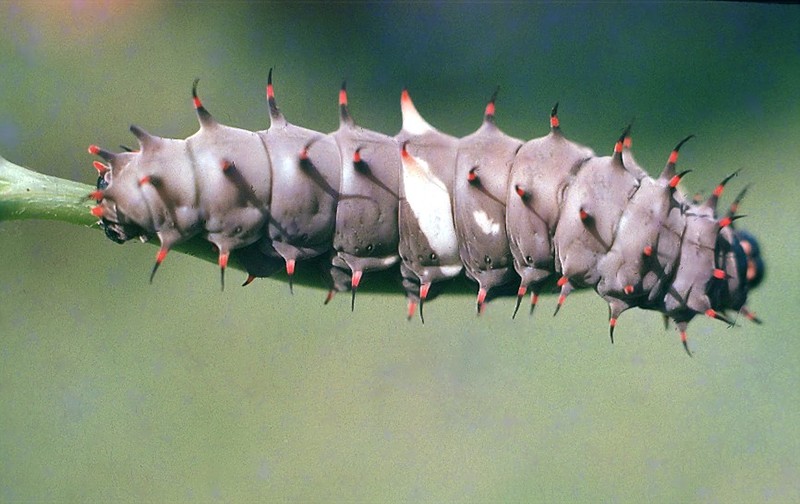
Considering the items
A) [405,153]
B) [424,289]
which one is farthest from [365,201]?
[424,289]

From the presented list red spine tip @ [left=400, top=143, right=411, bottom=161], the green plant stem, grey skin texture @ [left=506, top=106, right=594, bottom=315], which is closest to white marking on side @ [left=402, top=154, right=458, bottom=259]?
red spine tip @ [left=400, top=143, right=411, bottom=161]

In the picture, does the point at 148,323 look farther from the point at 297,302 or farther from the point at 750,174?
the point at 750,174

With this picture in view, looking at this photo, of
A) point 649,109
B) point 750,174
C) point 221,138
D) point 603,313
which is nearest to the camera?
point 221,138

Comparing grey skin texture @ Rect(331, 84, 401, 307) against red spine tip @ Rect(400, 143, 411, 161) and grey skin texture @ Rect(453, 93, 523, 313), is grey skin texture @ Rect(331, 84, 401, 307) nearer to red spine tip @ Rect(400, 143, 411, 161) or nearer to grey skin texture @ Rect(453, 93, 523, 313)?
red spine tip @ Rect(400, 143, 411, 161)

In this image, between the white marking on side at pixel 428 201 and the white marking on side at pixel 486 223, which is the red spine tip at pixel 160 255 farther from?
the white marking on side at pixel 486 223

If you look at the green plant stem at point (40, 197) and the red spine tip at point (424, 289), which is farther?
the red spine tip at point (424, 289)

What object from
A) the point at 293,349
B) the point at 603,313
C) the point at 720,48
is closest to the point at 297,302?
the point at 293,349

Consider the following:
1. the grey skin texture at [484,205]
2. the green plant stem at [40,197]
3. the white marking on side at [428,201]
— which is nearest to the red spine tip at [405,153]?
the white marking on side at [428,201]
